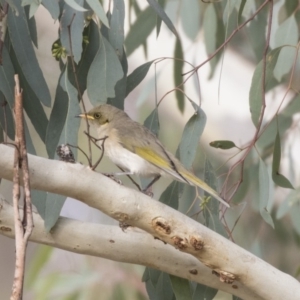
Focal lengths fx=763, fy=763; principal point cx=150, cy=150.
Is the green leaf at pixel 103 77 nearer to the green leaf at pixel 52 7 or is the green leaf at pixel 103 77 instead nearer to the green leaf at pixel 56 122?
the green leaf at pixel 56 122

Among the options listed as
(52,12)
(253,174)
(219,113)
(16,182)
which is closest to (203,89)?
(219,113)

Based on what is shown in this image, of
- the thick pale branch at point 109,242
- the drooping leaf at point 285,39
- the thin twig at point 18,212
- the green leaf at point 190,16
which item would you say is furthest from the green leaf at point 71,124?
the green leaf at point 190,16

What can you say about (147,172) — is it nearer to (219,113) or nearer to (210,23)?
(210,23)

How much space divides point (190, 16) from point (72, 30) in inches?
43.8

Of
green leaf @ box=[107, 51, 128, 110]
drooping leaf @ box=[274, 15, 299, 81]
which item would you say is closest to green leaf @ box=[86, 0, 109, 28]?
green leaf @ box=[107, 51, 128, 110]

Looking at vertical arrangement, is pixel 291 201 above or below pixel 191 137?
below

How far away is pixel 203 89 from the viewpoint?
3.29m

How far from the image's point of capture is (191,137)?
64.6 inches

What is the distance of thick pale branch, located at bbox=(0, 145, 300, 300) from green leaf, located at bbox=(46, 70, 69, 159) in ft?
1.02

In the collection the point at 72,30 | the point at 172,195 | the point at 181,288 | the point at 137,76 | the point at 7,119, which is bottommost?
the point at 181,288

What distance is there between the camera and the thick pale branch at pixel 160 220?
1.17m

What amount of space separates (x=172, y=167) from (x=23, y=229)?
630mm

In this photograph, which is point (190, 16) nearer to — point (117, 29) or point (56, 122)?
point (117, 29)

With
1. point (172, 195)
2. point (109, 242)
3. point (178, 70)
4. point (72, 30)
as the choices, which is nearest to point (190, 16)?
point (178, 70)
